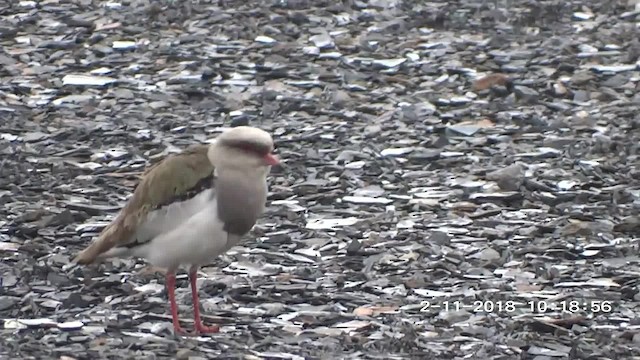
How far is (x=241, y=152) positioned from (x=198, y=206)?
15.7 inches

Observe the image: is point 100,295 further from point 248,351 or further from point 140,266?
point 248,351

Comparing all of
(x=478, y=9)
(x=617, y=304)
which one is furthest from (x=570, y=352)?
(x=478, y=9)

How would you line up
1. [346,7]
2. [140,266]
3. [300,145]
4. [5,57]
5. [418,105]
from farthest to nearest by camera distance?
[346,7] → [5,57] → [418,105] → [300,145] → [140,266]

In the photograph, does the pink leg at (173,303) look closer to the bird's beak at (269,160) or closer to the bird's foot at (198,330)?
the bird's foot at (198,330)

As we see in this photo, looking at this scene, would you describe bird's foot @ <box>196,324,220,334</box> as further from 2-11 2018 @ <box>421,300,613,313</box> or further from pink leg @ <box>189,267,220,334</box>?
2-11 2018 @ <box>421,300,613,313</box>

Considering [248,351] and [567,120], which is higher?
[248,351]

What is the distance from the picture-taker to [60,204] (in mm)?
10773

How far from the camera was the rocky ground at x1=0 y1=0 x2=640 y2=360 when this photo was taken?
8.52m

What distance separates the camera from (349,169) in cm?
1180

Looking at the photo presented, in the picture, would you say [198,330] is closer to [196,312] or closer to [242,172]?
[196,312]

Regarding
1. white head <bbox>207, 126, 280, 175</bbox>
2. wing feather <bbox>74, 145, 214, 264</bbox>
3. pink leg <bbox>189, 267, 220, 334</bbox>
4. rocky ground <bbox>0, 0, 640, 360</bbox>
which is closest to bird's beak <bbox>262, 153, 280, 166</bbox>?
white head <bbox>207, 126, 280, 175</bbox>

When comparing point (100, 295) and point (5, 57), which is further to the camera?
point (5, 57)

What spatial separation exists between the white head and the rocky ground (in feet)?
3.23

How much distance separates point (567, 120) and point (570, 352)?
5.42 meters
